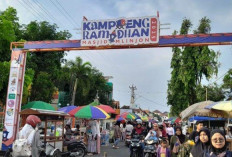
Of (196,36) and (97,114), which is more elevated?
(196,36)

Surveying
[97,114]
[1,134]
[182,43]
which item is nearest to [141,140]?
[97,114]

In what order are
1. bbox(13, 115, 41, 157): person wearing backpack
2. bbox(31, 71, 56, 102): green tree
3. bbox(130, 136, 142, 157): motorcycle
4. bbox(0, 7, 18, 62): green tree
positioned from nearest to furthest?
bbox(13, 115, 41, 157): person wearing backpack < bbox(130, 136, 142, 157): motorcycle < bbox(0, 7, 18, 62): green tree < bbox(31, 71, 56, 102): green tree

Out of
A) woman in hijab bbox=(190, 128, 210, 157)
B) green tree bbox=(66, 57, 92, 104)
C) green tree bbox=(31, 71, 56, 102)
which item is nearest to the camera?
woman in hijab bbox=(190, 128, 210, 157)

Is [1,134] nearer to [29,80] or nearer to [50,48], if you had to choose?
[29,80]

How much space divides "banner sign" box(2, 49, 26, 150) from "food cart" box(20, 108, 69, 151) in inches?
103

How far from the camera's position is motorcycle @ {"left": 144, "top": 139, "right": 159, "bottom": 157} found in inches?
459

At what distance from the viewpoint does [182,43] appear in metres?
13.3

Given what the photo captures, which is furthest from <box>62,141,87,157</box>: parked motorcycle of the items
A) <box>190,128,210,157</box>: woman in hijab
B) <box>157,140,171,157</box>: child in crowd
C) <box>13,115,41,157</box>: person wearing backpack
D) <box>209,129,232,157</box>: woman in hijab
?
<box>209,129,232,157</box>: woman in hijab

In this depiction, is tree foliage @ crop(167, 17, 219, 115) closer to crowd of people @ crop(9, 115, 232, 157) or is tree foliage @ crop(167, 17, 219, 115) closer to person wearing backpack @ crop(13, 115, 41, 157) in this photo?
crowd of people @ crop(9, 115, 232, 157)

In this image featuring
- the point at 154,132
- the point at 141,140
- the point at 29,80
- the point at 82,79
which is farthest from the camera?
the point at 82,79

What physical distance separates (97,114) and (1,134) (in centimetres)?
499

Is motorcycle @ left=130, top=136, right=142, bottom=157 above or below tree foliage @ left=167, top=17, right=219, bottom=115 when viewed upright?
below

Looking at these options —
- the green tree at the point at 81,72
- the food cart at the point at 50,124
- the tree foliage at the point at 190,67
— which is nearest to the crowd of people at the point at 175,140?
the food cart at the point at 50,124

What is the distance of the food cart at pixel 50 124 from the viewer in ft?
36.4
